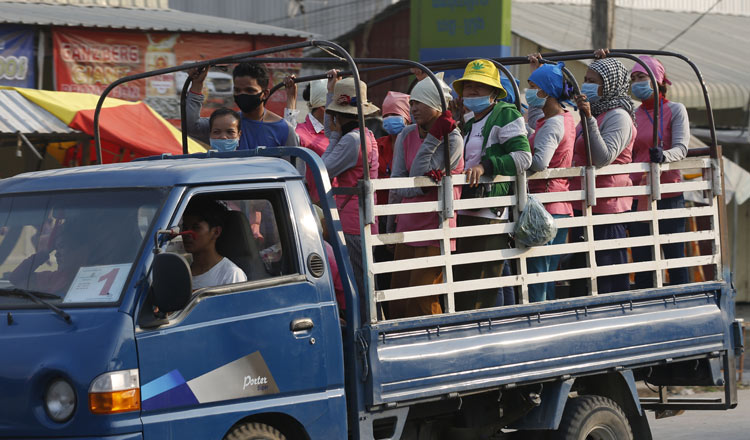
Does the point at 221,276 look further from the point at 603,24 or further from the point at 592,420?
the point at 603,24

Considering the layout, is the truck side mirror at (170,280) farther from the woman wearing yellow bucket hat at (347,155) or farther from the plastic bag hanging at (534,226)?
the plastic bag hanging at (534,226)

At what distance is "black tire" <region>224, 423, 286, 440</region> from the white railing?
2.45 feet

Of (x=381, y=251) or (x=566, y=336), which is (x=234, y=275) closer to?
(x=381, y=251)

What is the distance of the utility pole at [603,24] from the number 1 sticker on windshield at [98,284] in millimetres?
9490

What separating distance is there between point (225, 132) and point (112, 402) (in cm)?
250

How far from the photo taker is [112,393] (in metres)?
4.49

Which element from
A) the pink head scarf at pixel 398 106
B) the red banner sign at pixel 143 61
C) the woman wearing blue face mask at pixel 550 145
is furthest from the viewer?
the red banner sign at pixel 143 61

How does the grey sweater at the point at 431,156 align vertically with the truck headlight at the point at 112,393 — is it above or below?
above

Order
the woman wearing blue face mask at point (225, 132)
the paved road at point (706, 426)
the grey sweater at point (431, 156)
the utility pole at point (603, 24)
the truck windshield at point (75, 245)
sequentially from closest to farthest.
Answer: the truck windshield at point (75, 245), the grey sweater at point (431, 156), the woman wearing blue face mask at point (225, 132), the paved road at point (706, 426), the utility pole at point (603, 24)

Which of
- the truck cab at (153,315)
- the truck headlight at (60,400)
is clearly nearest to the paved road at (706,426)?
the truck cab at (153,315)

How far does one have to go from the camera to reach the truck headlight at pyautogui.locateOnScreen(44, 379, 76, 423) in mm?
4516

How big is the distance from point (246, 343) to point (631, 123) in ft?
11.0

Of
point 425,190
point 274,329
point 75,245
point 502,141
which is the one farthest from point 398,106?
point 75,245

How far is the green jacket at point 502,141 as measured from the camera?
6195 mm
